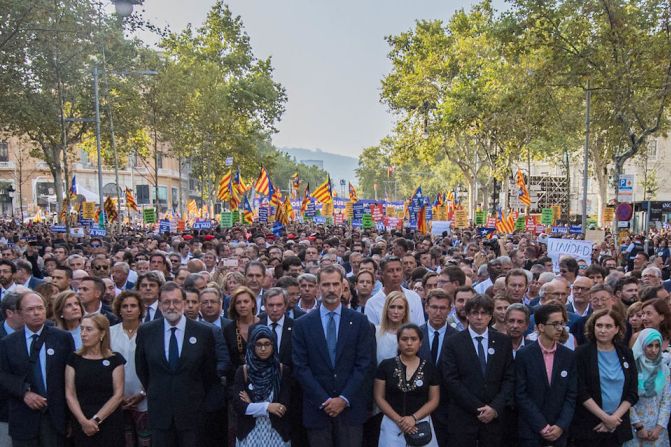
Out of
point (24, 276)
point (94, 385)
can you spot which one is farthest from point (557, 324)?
point (24, 276)

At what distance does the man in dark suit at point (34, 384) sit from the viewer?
5441mm

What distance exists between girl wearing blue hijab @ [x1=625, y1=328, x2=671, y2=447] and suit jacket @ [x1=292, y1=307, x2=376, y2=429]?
2.25m

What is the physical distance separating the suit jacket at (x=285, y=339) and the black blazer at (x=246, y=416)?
0.27m

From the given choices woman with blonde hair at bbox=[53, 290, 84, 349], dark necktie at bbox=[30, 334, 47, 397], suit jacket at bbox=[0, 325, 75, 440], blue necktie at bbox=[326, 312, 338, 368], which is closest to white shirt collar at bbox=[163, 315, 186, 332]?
suit jacket at bbox=[0, 325, 75, 440]

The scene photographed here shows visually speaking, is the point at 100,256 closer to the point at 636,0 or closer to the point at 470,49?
the point at 636,0

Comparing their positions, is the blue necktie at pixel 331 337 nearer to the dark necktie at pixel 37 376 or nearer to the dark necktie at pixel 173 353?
the dark necktie at pixel 173 353

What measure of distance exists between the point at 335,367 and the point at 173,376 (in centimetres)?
135

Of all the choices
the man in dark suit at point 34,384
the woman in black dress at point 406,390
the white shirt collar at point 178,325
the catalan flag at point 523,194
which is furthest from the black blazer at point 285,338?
the catalan flag at point 523,194

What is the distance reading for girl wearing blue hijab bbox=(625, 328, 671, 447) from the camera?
552cm

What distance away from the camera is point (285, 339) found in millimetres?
5832

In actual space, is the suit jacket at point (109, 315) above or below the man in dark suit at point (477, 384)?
above

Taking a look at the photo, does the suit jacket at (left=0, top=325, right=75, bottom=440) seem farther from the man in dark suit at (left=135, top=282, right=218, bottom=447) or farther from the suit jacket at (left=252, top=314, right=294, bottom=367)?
the suit jacket at (left=252, top=314, right=294, bottom=367)

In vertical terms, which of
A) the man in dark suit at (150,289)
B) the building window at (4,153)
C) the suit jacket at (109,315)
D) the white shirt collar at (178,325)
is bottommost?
the suit jacket at (109,315)

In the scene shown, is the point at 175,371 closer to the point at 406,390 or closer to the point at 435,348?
the point at 406,390
